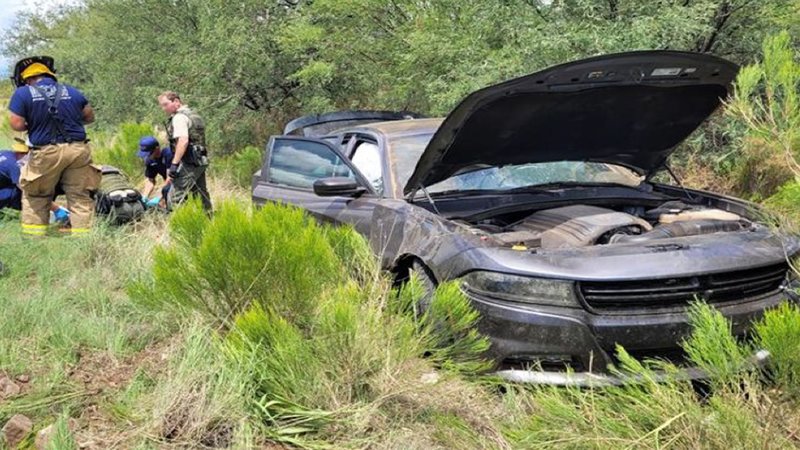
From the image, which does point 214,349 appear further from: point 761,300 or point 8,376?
point 761,300

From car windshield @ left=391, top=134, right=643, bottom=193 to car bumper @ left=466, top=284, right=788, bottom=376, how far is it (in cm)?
152

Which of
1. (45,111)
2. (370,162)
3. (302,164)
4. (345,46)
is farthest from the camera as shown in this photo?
(345,46)

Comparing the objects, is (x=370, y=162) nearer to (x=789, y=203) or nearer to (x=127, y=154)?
(x=789, y=203)

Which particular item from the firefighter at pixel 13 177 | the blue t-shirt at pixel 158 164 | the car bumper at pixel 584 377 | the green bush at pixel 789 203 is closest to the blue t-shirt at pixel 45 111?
the firefighter at pixel 13 177

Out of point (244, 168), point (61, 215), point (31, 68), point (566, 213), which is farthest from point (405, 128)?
point (244, 168)

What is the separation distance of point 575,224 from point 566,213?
0.72 ft

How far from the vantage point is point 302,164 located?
591cm

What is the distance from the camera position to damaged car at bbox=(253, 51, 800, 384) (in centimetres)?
310

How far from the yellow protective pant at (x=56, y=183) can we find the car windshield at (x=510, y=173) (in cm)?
354

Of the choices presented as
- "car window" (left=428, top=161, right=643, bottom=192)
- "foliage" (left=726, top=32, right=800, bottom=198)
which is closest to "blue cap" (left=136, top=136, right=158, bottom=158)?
"car window" (left=428, top=161, right=643, bottom=192)

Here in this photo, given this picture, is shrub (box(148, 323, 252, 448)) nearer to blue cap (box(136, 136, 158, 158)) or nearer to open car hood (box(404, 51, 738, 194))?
open car hood (box(404, 51, 738, 194))

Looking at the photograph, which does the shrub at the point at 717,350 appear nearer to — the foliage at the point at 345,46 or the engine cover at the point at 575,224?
the engine cover at the point at 575,224

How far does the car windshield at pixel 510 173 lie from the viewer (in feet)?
14.9

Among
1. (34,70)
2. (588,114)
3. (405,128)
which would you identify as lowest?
(405,128)
